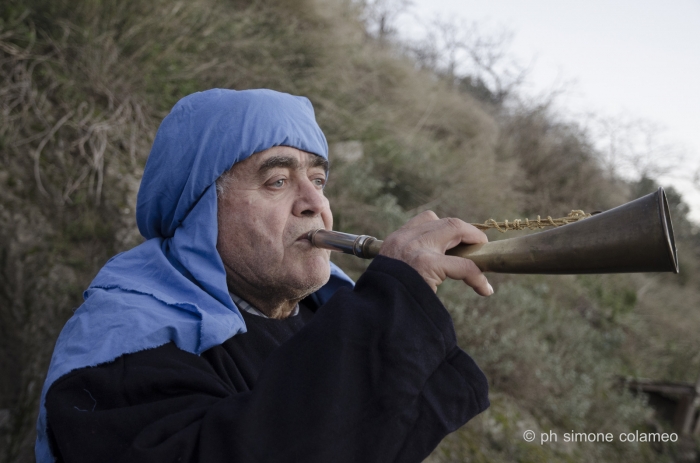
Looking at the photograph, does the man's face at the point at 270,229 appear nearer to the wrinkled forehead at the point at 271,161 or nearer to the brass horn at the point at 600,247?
the wrinkled forehead at the point at 271,161

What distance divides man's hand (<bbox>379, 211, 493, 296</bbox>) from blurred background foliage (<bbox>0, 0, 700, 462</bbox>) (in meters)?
1.72

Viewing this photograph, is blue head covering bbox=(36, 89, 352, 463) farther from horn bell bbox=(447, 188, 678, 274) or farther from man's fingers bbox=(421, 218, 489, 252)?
horn bell bbox=(447, 188, 678, 274)

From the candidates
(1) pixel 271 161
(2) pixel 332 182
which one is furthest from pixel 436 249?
(2) pixel 332 182

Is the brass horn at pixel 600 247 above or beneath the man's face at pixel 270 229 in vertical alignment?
above

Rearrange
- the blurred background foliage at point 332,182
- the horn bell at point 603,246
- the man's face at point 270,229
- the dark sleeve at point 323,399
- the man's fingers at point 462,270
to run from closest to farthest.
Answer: the horn bell at point 603,246 → the dark sleeve at point 323,399 → the man's fingers at point 462,270 → the man's face at point 270,229 → the blurred background foliage at point 332,182

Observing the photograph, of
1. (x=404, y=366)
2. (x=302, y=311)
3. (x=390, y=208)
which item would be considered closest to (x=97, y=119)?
(x=302, y=311)

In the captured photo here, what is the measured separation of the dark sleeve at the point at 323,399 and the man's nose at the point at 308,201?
1.74 feet

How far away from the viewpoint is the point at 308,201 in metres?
1.69

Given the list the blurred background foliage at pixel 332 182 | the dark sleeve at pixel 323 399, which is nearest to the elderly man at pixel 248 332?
the dark sleeve at pixel 323 399

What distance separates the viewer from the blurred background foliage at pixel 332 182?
130 inches

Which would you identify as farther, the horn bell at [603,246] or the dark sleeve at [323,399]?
the dark sleeve at [323,399]

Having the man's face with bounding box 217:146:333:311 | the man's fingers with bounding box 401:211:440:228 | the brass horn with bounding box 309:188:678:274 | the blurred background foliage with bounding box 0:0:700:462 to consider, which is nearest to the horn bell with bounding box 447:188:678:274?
the brass horn with bounding box 309:188:678:274

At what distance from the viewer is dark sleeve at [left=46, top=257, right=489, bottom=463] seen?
1.07 m

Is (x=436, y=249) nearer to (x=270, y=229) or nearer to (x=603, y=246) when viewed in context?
(x=603, y=246)
